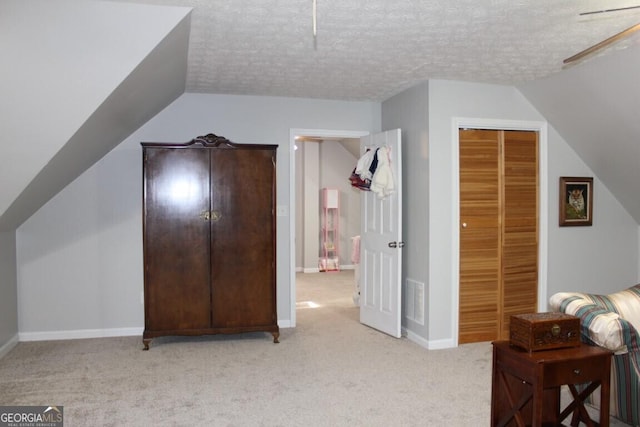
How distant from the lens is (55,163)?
139 inches

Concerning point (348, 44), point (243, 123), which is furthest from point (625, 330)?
point (243, 123)

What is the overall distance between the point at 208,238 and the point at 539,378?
3.00 metres

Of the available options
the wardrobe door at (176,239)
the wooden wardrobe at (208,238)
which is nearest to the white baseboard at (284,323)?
the wooden wardrobe at (208,238)

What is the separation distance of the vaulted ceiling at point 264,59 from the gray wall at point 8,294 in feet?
0.67

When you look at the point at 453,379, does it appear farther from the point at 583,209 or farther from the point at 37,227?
the point at 37,227

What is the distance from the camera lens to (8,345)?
4277 mm

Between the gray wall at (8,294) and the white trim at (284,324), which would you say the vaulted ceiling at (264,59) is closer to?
the gray wall at (8,294)

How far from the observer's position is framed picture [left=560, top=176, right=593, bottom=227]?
4816 millimetres

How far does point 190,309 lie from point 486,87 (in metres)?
3.33

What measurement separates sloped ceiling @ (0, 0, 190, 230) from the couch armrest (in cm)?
271

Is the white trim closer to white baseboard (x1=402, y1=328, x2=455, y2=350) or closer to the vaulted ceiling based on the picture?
white baseboard (x1=402, y1=328, x2=455, y2=350)

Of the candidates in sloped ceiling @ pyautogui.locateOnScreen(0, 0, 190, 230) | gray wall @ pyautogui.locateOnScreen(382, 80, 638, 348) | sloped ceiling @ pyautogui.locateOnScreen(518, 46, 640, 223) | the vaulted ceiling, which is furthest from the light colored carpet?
sloped ceiling @ pyautogui.locateOnScreen(518, 46, 640, 223)

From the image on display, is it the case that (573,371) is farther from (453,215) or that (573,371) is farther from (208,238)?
(208,238)

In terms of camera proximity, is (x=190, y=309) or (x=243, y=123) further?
(x=243, y=123)
